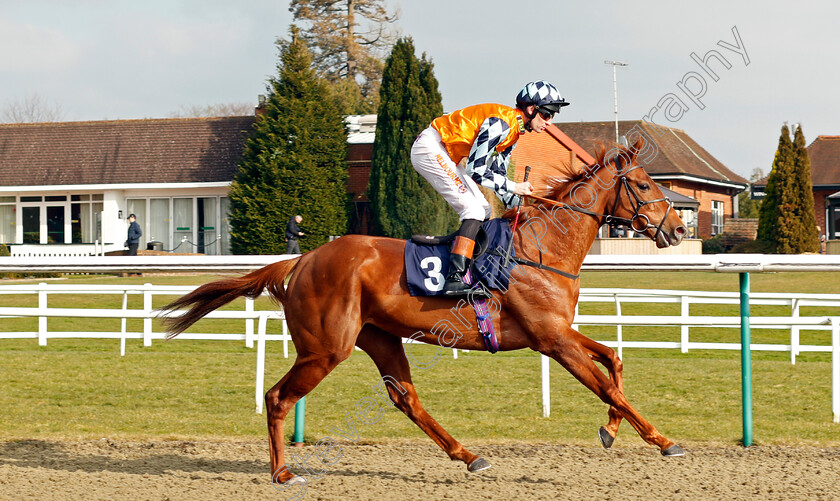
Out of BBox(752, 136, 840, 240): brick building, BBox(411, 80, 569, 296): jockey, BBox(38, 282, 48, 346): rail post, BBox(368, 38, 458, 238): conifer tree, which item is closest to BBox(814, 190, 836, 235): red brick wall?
BBox(752, 136, 840, 240): brick building

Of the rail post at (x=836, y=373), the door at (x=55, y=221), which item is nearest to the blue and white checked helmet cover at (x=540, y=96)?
the rail post at (x=836, y=373)

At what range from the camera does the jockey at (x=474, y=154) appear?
14.0 feet

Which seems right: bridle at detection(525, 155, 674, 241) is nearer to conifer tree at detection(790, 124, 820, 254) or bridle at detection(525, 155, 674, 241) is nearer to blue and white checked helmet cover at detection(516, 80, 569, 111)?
Answer: blue and white checked helmet cover at detection(516, 80, 569, 111)

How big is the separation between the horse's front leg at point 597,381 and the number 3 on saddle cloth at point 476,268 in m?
0.31

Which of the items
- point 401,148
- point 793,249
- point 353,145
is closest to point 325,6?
point 353,145

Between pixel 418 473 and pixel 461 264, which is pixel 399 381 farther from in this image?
pixel 461 264

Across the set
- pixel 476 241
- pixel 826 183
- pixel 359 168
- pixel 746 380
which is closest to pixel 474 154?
pixel 476 241

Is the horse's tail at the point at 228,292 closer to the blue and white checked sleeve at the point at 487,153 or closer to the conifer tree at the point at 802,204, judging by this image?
the blue and white checked sleeve at the point at 487,153

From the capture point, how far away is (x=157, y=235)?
1116 inches

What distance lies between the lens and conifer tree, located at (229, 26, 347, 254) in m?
23.9

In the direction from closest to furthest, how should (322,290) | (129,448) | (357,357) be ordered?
(322,290), (129,448), (357,357)

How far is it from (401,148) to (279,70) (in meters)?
3.94

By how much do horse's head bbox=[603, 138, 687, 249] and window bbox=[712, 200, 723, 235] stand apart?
31.7 m

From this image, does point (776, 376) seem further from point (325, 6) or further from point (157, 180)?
point (325, 6)
